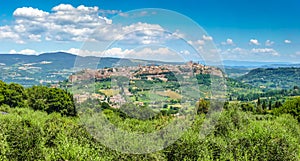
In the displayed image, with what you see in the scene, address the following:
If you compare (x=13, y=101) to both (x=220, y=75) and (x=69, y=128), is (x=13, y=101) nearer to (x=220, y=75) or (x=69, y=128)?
(x=69, y=128)

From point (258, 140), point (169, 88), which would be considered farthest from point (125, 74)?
point (258, 140)

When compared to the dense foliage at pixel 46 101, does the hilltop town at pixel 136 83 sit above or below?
above

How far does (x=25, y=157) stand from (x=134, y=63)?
9.64 metres

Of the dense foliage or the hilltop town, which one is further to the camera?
the dense foliage

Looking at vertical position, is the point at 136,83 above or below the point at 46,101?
above

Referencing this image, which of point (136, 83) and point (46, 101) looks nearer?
point (136, 83)

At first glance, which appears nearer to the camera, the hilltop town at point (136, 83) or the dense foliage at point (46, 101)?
the hilltop town at point (136, 83)

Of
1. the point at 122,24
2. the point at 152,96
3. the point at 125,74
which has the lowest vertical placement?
the point at 152,96

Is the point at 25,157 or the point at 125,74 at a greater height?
the point at 125,74

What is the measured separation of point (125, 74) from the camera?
21984 mm

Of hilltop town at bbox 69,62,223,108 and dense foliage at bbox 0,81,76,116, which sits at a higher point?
hilltop town at bbox 69,62,223,108

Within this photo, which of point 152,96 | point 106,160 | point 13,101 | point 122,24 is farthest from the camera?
point 13,101

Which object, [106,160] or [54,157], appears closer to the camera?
[54,157]

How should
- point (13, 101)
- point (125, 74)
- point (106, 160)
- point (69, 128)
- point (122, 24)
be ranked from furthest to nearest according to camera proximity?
1. point (13, 101)
2. point (69, 128)
3. point (125, 74)
4. point (106, 160)
5. point (122, 24)
